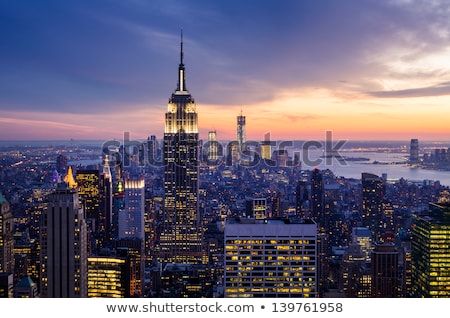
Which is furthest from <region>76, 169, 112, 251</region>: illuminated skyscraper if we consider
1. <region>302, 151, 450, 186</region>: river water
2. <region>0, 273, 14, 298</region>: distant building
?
<region>302, 151, 450, 186</region>: river water

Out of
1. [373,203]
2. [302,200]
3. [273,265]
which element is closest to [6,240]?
[273,265]

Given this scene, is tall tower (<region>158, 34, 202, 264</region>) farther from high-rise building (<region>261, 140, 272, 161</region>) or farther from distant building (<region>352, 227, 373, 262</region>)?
distant building (<region>352, 227, 373, 262</region>)

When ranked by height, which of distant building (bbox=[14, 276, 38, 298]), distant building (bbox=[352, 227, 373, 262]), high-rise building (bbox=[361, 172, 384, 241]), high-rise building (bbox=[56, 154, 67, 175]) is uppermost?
high-rise building (bbox=[56, 154, 67, 175])

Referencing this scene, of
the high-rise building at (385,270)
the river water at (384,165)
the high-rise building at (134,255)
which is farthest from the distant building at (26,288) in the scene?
the high-rise building at (385,270)

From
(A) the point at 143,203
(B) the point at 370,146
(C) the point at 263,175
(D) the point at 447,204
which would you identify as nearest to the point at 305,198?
(C) the point at 263,175

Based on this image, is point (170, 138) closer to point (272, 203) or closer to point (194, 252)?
point (194, 252)

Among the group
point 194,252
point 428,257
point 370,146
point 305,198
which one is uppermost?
point 370,146
